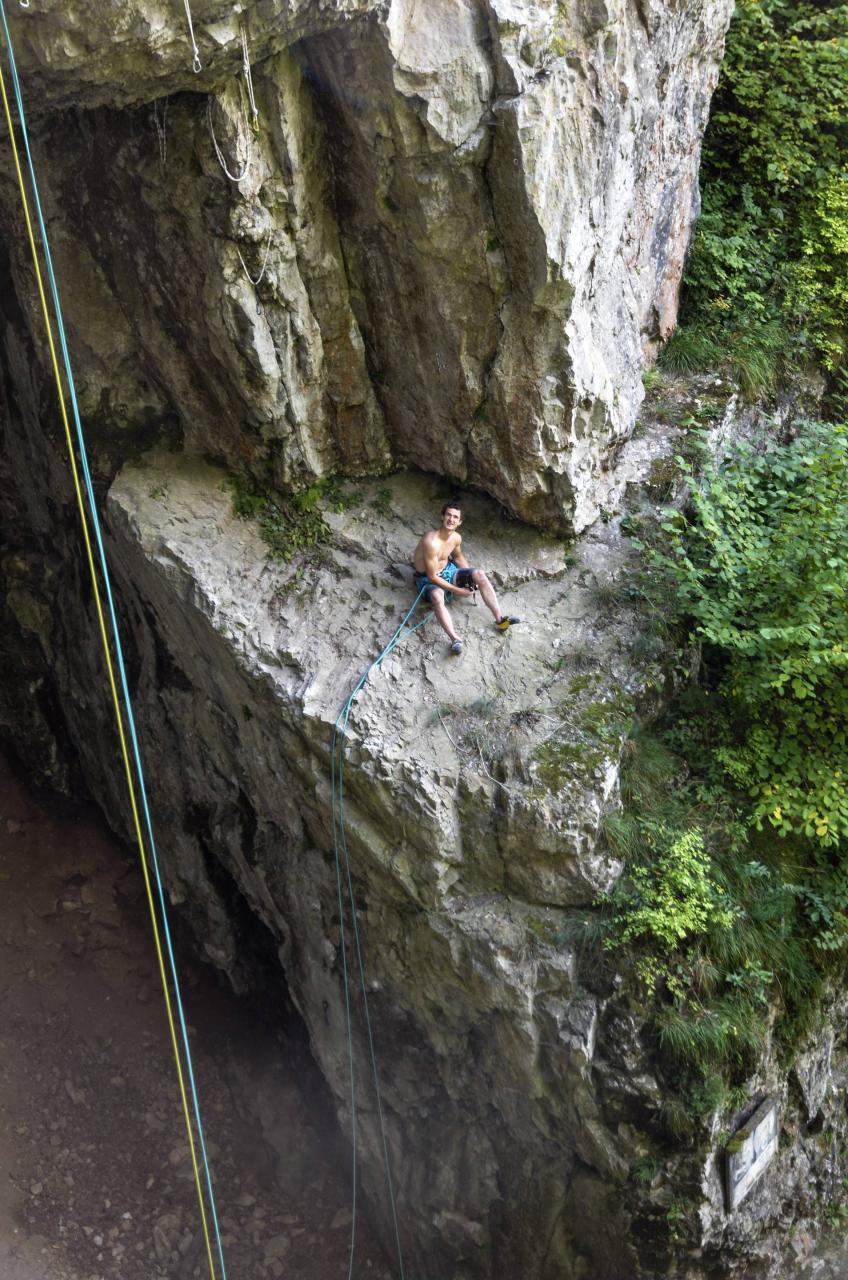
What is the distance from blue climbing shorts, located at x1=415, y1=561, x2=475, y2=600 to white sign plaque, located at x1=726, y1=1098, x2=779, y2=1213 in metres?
3.66

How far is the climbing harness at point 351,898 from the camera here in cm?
647

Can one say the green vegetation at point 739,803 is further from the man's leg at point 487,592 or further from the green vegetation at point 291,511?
the green vegetation at point 291,511

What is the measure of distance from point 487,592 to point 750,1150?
3.68 m

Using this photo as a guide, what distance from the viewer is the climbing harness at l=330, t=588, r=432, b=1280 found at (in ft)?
21.2

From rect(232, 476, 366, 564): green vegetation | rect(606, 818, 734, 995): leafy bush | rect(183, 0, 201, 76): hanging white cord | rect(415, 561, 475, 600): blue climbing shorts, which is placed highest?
rect(183, 0, 201, 76): hanging white cord

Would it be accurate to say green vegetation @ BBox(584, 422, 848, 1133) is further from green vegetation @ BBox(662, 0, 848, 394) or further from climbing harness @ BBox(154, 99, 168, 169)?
climbing harness @ BBox(154, 99, 168, 169)

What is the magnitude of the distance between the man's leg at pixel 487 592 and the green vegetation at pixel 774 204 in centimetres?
280

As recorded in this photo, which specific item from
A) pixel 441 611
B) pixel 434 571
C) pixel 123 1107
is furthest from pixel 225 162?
pixel 123 1107

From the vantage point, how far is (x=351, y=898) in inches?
272

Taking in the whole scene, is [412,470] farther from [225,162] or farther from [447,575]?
[225,162]

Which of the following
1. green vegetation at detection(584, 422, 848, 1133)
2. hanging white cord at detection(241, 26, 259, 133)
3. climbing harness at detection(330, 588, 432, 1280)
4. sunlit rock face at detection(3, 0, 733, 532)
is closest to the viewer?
hanging white cord at detection(241, 26, 259, 133)

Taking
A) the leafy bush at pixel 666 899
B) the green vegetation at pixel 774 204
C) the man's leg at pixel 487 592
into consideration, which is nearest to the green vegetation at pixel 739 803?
the leafy bush at pixel 666 899

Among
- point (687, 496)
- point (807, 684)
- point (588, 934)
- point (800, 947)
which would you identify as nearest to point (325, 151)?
point (687, 496)

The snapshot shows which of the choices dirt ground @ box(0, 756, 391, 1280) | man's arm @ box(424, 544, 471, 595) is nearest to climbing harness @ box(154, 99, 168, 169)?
man's arm @ box(424, 544, 471, 595)
